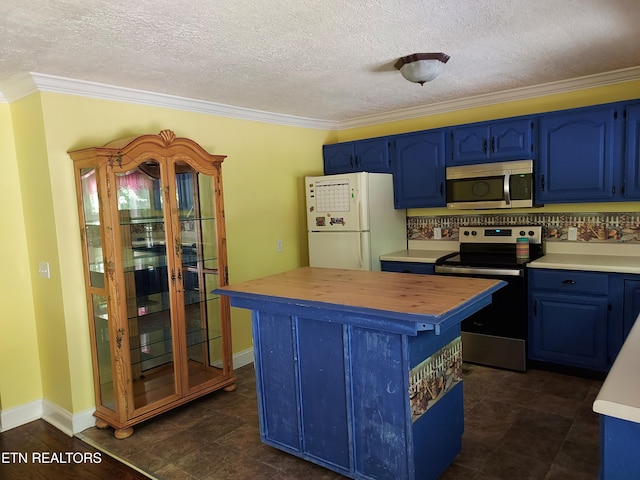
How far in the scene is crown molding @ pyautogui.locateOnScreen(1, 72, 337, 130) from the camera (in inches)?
111

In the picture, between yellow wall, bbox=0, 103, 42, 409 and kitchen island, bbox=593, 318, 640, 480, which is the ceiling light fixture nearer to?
kitchen island, bbox=593, 318, 640, 480

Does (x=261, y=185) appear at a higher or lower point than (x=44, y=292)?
higher

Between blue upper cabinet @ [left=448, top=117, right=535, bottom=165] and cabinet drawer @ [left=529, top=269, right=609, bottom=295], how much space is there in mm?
964

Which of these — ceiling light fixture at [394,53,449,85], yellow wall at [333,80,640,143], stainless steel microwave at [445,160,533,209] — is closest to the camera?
ceiling light fixture at [394,53,449,85]

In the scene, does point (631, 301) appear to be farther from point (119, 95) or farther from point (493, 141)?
point (119, 95)

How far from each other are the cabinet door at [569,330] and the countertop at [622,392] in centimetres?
215

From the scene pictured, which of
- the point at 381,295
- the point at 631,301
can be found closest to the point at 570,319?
the point at 631,301

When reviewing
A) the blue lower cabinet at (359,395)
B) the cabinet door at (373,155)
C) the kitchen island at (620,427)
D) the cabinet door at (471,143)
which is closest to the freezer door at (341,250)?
the cabinet door at (373,155)

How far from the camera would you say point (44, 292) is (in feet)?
10.2

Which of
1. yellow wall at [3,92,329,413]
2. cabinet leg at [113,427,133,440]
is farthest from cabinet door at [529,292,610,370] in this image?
cabinet leg at [113,427,133,440]

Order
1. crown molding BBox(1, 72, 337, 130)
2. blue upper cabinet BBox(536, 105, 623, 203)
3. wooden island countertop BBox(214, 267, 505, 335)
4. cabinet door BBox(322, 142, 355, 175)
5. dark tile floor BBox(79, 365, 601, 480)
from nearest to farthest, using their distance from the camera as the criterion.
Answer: wooden island countertop BBox(214, 267, 505, 335)
dark tile floor BBox(79, 365, 601, 480)
crown molding BBox(1, 72, 337, 130)
blue upper cabinet BBox(536, 105, 623, 203)
cabinet door BBox(322, 142, 355, 175)

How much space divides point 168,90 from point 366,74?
1.42 metres

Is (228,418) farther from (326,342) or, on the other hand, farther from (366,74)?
(366,74)

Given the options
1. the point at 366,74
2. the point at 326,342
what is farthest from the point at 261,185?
the point at 326,342
